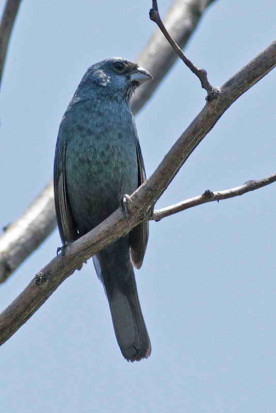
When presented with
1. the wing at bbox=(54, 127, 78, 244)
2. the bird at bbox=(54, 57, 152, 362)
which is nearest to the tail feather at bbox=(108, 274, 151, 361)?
the bird at bbox=(54, 57, 152, 362)

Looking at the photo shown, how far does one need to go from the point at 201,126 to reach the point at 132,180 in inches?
84.5

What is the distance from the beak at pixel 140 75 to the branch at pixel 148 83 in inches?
26.4

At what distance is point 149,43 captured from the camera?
31.9ft

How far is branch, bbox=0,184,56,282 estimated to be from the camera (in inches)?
311

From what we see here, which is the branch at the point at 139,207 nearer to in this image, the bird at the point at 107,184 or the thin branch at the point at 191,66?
the thin branch at the point at 191,66

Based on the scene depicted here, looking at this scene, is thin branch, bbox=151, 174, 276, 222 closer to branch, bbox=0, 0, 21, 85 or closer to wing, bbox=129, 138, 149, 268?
wing, bbox=129, 138, 149, 268

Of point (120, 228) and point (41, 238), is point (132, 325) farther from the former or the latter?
point (120, 228)

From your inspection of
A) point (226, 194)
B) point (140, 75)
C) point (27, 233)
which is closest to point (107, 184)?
point (27, 233)

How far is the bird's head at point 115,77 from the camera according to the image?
826cm

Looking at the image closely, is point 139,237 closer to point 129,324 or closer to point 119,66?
point 129,324

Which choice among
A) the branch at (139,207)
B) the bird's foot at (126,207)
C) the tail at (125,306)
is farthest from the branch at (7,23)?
the tail at (125,306)

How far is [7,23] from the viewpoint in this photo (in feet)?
22.4

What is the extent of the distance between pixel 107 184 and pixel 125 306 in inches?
49.3

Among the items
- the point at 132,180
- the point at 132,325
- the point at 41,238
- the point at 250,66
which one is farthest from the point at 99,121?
the point at 250,66
